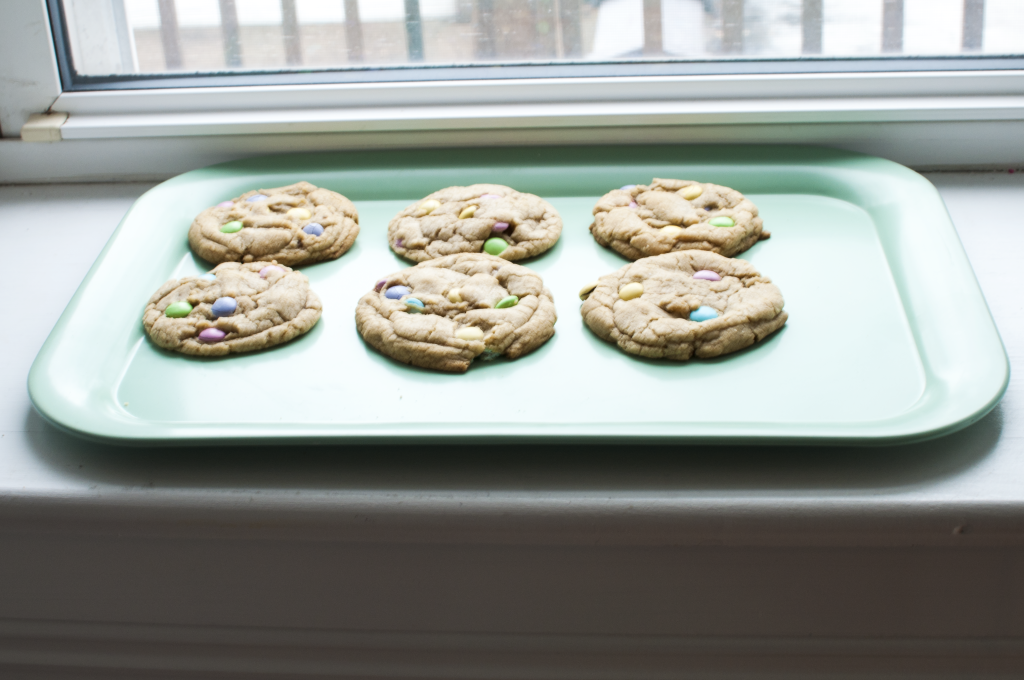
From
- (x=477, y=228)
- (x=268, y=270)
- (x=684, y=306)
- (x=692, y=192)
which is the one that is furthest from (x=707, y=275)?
(x=268, y=270)

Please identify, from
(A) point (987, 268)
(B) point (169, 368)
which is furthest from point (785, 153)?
(B) point (169, 368)

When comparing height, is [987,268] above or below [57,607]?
above

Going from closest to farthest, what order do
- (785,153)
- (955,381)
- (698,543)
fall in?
1. (698,543)
2. (955,381)
3. (785,153)

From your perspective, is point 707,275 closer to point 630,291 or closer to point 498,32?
point 630,291

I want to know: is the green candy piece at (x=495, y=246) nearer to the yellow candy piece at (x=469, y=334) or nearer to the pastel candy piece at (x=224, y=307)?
the yellow candy piece at (x=469, y=334)

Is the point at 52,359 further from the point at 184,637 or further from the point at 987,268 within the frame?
the point at 987,268

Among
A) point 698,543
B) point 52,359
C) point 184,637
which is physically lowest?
point 184,637

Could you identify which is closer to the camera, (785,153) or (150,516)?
(150,516)

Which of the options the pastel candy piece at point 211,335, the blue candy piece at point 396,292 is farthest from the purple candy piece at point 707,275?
the pastel candy piece at point 211,335
